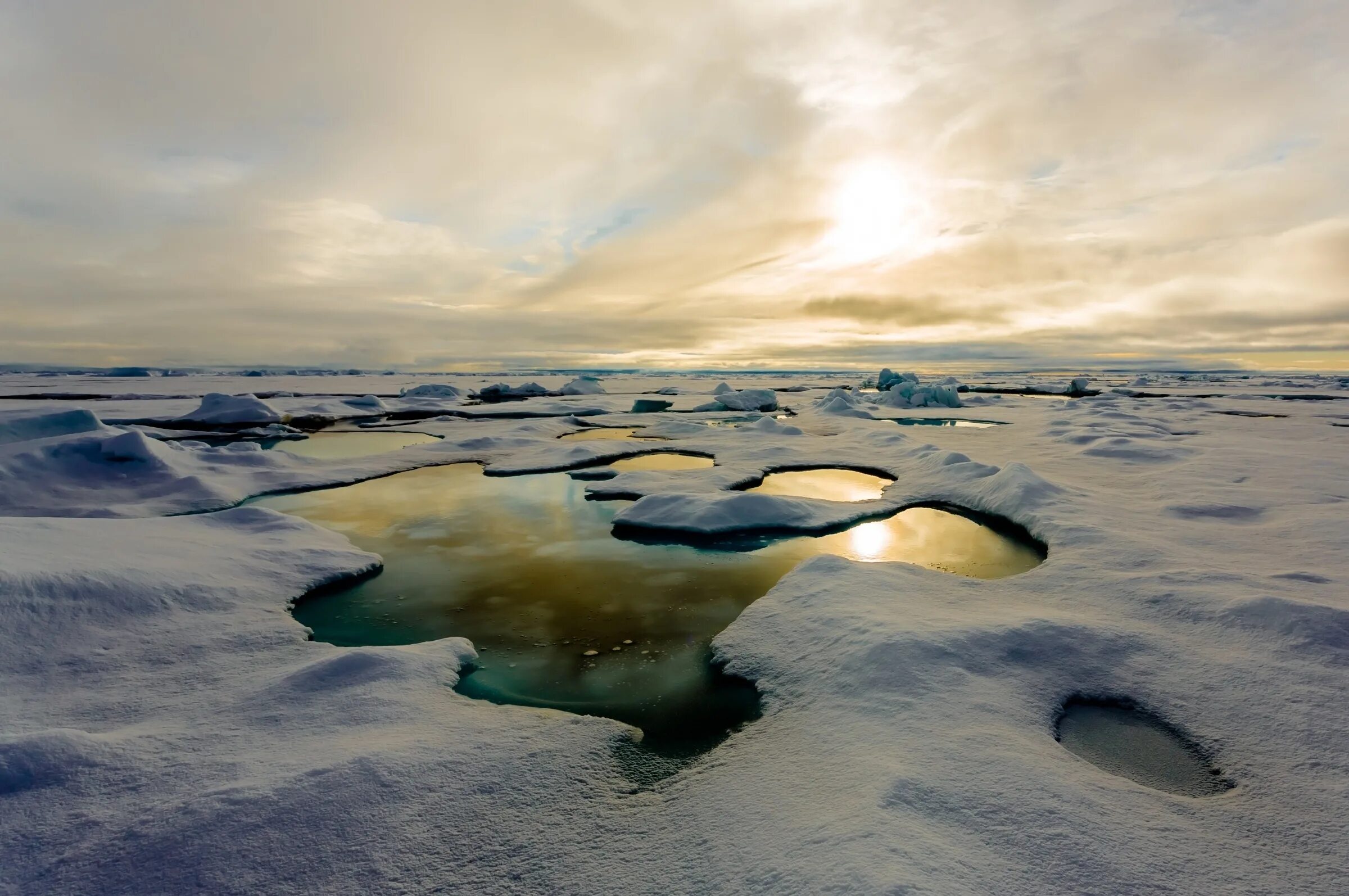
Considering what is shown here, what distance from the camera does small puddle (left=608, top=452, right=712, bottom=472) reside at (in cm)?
1720

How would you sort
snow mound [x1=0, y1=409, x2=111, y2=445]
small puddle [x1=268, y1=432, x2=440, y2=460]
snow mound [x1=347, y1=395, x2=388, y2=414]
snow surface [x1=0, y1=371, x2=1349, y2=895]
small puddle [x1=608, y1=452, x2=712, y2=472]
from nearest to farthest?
1. snow surface [x1=0, y1=371, x2=1349, y2=895]
2. snow mound [x1=0, y1=409, x2=111, y2=445]
3. small puddle [x1=608, y1=452, x2=712, y2=472]
4. small puddle [x1=268, y1=432, x2=440, y2=460]
5. snow mound [x1=347, y1=395, x2=388, y2=414]

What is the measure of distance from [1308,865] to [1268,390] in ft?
263

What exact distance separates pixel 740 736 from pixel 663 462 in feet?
45.7

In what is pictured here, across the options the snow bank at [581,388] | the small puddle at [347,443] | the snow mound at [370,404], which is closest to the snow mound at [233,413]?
the small puddle at [347,443]

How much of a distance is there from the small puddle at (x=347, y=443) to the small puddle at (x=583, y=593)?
8189 millimetres

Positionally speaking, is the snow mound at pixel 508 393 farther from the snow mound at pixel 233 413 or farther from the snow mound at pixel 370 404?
the snow mound at pixel 233 413

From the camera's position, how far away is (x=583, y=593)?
771cm

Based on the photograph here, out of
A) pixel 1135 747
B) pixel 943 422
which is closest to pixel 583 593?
pixel 1135 747

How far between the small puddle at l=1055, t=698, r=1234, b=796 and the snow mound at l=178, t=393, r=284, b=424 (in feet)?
108

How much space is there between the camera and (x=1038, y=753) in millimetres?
3865

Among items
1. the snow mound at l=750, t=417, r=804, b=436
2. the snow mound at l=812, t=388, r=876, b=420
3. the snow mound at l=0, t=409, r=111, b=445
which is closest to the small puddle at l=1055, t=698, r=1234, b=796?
the snow mound at l=750, t=417, r=804, b=436

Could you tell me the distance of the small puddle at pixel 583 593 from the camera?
5.14 m

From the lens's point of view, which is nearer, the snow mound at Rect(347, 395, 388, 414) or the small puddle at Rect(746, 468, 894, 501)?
the small puddle at Rect(746, 468, 894, 501)

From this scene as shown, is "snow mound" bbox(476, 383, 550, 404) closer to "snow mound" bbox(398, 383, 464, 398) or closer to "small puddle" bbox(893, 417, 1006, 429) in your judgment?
"snow mound" bbox(398, 383, 464, 398)
